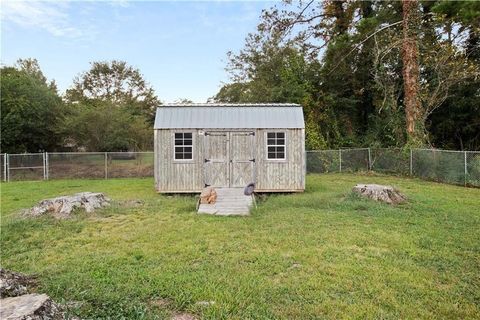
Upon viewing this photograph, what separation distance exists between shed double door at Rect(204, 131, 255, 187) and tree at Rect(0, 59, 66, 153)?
48.0ft

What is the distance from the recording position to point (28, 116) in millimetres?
20938

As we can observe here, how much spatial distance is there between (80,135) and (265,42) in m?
13.5

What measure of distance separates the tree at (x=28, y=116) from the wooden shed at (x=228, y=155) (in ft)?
44.8

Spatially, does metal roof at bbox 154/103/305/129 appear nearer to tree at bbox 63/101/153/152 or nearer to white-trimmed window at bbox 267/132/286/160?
white-trimmed window at bbox 267/132/286/160

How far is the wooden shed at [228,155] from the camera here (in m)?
11.5

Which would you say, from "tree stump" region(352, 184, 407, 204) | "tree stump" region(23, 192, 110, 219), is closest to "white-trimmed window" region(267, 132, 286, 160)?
"tree stump" region(352, 184, 407, 204)

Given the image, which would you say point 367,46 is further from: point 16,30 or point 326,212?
point 16,30

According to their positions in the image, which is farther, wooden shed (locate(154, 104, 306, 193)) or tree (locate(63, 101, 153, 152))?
tree (locate(63, 101, 153, 152))

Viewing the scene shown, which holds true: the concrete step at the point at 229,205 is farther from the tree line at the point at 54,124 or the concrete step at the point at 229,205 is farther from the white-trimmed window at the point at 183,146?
the tree line at the point at 54,124

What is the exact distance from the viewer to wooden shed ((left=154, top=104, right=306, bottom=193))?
11.5 m

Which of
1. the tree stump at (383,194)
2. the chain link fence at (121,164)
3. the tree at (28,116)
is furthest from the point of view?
the tree at (28,116)

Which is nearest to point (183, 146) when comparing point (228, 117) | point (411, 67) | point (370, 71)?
point (228, 117)

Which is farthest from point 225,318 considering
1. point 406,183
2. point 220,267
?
point 406,183

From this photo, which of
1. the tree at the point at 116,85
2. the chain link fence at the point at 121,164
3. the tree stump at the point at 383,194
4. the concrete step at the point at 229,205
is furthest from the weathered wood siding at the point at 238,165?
the tree at the point at 116,85
